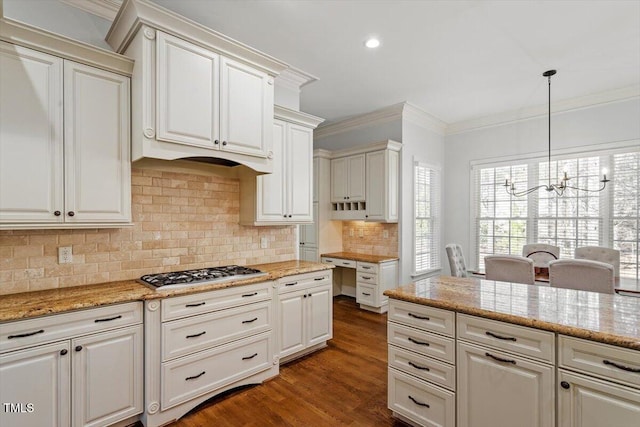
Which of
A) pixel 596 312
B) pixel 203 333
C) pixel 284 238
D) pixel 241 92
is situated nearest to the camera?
pixel 596 312

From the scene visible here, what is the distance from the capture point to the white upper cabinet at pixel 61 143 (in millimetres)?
1882

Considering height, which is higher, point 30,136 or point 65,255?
point 30,136

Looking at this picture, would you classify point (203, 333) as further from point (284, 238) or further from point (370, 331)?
point (370, 331)

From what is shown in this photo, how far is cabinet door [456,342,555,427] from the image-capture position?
1.57 meters

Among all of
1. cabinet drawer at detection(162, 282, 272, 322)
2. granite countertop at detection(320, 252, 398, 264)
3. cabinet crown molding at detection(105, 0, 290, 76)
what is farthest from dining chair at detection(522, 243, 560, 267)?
cabinet crown molding at detection(105, 0, 290, 76)

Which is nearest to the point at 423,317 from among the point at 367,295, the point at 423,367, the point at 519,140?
the point at 423,367

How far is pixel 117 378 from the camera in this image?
203 cm

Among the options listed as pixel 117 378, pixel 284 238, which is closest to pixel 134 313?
pixel 117 378

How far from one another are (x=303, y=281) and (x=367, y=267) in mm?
1882

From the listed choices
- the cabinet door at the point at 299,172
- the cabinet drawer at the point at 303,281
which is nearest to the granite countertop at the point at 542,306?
the cabinet drawer at the point at 303,281

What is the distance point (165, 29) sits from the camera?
2.25 meters

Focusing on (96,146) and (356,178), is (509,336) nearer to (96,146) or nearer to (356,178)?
(96,146)

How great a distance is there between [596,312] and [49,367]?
3.09 m

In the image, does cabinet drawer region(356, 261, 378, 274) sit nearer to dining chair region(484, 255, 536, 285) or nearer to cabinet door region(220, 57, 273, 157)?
dining chair region(484, 255, 536, 285)
